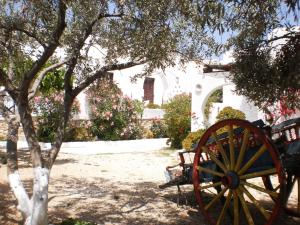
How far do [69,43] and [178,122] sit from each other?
1038 cm

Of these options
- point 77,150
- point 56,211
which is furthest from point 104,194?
point 77,150

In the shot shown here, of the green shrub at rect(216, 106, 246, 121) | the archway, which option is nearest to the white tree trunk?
the green shrub at rect(216, 106, 246, 121)

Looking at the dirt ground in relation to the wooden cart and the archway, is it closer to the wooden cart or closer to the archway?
the wooden cart

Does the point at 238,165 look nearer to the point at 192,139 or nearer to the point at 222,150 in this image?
the point at 222,150

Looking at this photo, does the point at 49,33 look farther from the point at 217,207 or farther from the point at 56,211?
the point at 217,207

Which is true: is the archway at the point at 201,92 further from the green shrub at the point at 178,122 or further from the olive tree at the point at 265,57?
the olive tree at the point at 265,57

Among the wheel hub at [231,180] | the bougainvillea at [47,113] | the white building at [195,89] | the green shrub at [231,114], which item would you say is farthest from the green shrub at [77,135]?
the wheel hub at [231,180]

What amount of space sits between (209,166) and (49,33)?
9.85ft

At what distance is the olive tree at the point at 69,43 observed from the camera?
17.7ft

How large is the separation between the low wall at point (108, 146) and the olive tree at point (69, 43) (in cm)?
936

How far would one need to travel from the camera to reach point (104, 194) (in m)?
8.80

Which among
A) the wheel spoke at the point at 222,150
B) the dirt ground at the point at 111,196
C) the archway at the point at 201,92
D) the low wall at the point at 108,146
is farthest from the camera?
the low wall at the point at 108,146

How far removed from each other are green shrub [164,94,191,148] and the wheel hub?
10.4 metres

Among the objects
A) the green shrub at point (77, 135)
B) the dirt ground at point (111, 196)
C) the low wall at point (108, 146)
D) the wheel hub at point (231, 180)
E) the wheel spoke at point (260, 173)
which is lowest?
the dirt ground at point (111, 196)
